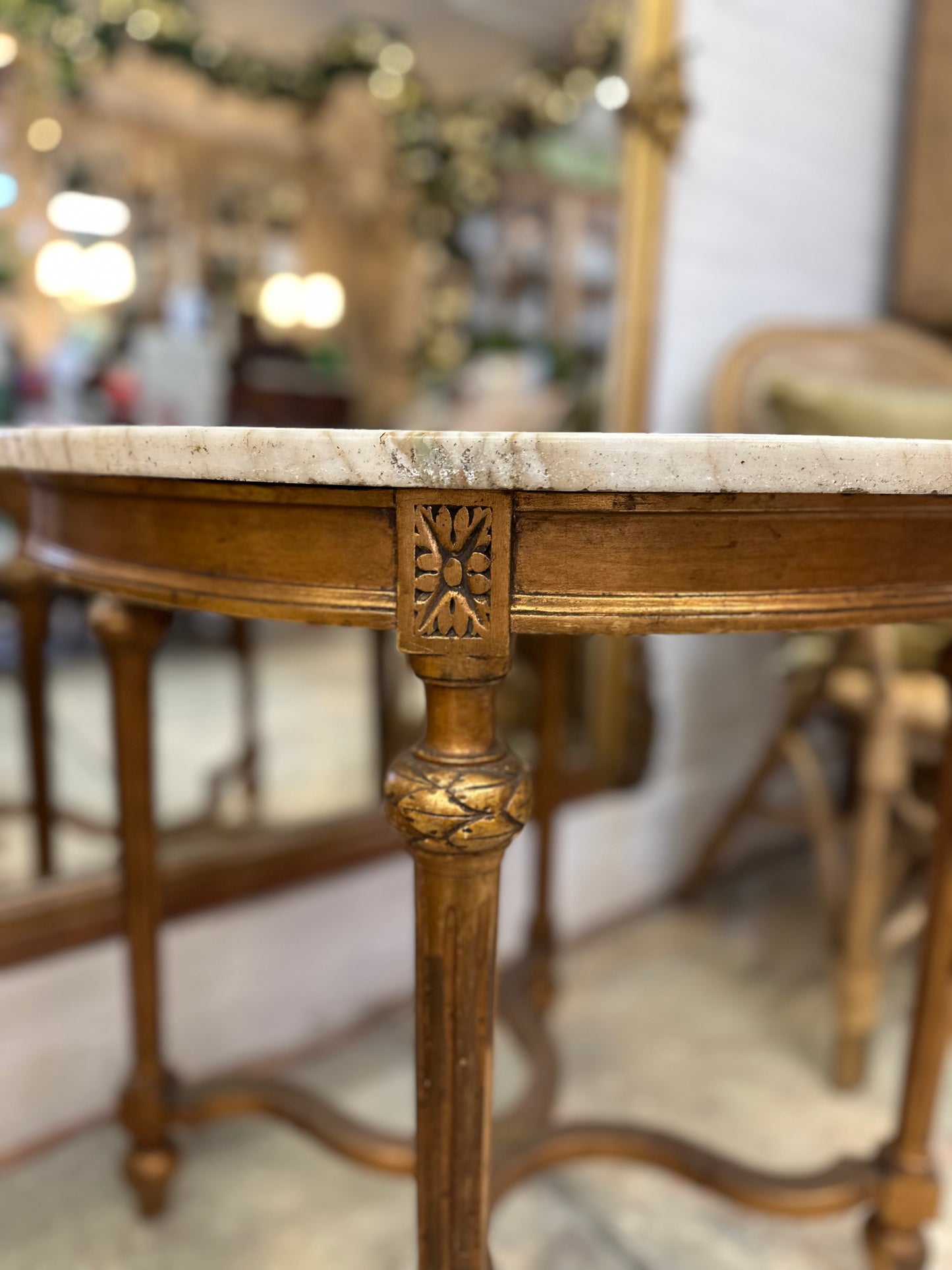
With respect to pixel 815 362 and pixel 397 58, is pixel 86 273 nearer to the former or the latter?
pixel 397 58

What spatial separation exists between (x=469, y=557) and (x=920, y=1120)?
69 centimetres

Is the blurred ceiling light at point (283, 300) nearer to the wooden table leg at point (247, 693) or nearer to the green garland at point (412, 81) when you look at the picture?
the green garland at point (412, 81)

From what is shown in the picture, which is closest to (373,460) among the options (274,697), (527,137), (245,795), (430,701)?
(430,701)

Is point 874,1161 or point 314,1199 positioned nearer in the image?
point 874,1161

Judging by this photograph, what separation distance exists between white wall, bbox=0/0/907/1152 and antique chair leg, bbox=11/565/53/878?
0.20 metres

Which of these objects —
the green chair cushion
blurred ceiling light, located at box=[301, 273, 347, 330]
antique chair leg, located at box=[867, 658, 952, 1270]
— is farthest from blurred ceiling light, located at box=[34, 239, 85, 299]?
blurred ceiling light, located at box=[301, 273, 347, 330]

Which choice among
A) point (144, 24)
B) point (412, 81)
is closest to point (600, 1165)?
point (144, 24)

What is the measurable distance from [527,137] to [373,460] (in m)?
2.05

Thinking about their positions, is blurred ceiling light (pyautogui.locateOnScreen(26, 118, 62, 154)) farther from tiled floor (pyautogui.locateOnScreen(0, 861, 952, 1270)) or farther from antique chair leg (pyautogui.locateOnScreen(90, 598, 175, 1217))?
tiled floor (pyautogui.locateOnScreen(0, 861, 952, 1270))

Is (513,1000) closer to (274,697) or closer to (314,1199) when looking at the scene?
(314,1199)

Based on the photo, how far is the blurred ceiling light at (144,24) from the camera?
2.01 meters

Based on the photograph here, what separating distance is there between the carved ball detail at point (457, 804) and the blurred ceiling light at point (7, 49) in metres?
1.56

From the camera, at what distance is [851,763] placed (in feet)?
5.99

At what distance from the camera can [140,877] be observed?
2.79 feet
